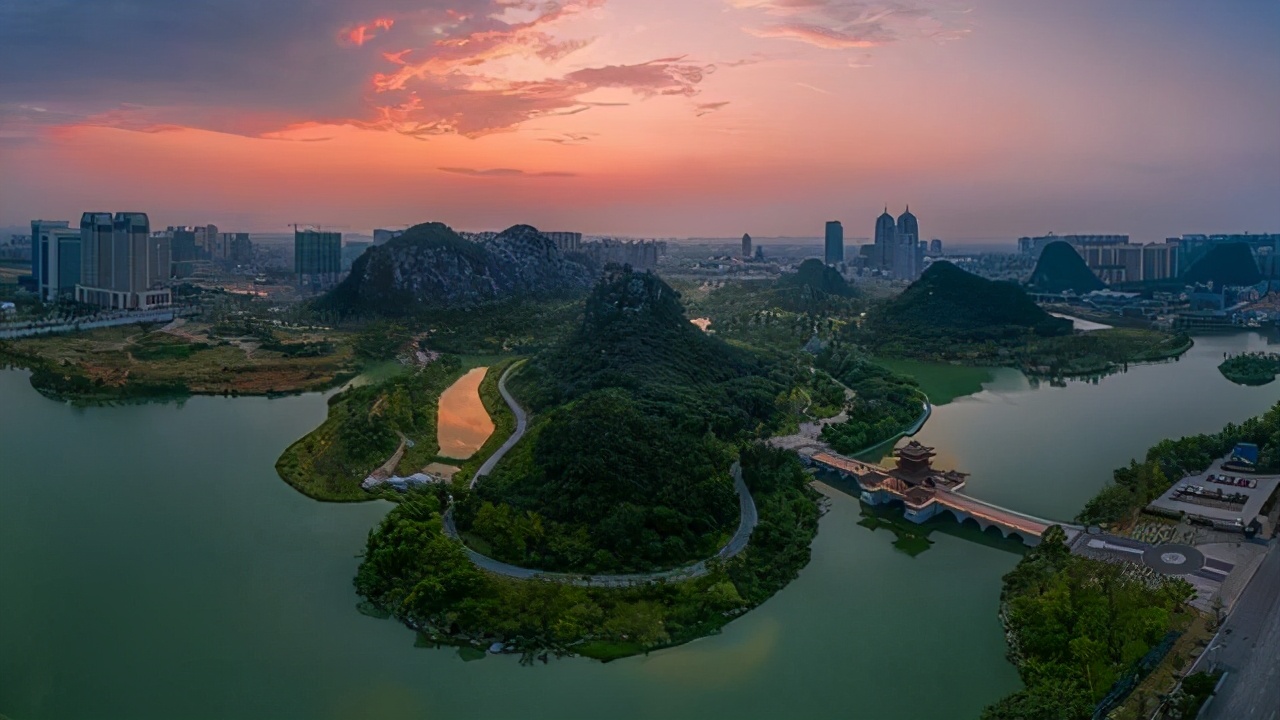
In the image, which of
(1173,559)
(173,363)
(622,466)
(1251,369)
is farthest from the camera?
(1251,369)

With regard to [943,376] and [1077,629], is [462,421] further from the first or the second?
[943,376]

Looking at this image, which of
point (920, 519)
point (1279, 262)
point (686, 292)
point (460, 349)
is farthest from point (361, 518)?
point (1279, 262)

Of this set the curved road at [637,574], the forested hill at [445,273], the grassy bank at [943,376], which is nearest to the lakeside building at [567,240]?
the forested hill at [445,273]

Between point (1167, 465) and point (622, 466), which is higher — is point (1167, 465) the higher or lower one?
the lower one

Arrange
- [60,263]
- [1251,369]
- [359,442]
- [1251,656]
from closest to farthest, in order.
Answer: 1. [1251,656]
2. [359,442]
3. [1251,369]
4. [60,263]

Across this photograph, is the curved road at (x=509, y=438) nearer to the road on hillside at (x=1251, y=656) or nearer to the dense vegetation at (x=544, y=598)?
the dense vegetation at (x=544, y=598)

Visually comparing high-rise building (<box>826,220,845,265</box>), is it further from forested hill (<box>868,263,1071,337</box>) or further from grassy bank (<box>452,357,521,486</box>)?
grassy bank (<box>452,357,521,486</box>)

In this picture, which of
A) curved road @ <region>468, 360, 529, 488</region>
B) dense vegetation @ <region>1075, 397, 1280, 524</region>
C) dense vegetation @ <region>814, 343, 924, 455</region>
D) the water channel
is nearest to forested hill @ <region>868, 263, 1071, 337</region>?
dense vegetation @ <region>814, 343, 924, 455</region>

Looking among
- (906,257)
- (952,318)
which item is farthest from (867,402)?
(906,257)
